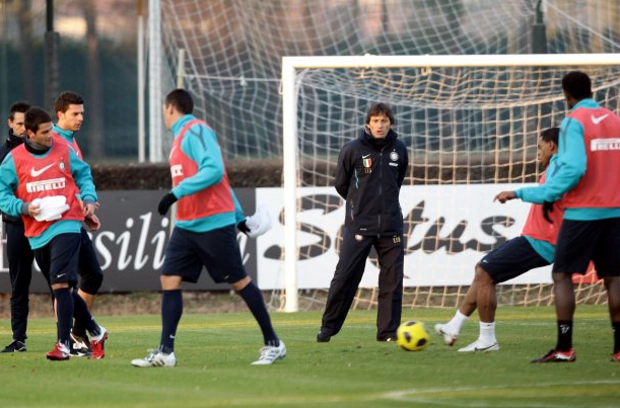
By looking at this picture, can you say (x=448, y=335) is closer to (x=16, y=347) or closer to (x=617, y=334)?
(x=617, y=334)

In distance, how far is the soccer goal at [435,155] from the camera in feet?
56.1

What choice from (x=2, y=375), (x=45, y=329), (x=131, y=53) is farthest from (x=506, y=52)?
(x=2, y=375)

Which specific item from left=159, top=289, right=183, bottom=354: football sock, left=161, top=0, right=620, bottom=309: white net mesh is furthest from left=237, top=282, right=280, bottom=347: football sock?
left=161, top=0, right=620, bottom=309: white net mesh

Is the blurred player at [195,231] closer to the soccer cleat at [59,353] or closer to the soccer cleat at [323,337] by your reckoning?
the soccer cleat at [59,353]

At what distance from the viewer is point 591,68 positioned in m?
20.8

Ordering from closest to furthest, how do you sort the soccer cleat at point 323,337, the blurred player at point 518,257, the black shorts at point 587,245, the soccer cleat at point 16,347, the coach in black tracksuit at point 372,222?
the black shorts at point 587,245, the blurred player at point 518,257, the soccer cleat at point 16,347, the soccer cleat at point 323,337, the coach in black tracksuit at point 372,222

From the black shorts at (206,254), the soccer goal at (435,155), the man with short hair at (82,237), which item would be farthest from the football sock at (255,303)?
the soccer goal at (435,155)

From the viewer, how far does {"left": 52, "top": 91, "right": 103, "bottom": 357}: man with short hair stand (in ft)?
36.7

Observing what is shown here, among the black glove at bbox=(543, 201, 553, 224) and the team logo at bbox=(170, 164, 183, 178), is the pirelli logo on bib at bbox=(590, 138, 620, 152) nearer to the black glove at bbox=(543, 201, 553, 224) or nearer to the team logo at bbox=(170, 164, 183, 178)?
the black glove at bbox=(543, 201, 553, 224)

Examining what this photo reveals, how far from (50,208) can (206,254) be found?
1360mm

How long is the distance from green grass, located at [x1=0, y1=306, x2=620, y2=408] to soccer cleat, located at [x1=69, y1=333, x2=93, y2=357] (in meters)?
0.25

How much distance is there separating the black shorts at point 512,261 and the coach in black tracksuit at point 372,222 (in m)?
1.70

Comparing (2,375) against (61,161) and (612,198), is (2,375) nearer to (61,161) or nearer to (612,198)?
(61,161)

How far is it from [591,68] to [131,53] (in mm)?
7837
